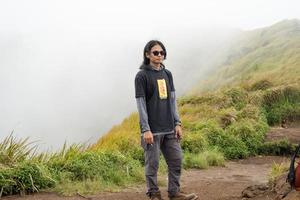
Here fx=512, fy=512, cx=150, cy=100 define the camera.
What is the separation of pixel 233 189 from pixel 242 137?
488 cm

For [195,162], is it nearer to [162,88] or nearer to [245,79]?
[162,88]

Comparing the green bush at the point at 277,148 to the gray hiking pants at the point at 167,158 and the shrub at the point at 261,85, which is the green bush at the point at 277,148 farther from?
the shrub at the point at 261,85

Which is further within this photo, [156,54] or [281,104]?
[281,104]

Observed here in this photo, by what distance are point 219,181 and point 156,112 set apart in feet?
9.10

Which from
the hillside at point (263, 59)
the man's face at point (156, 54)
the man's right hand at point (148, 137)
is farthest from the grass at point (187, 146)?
the man's face at point (156, 54)

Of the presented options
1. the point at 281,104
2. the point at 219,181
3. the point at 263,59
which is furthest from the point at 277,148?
the point at 263,59

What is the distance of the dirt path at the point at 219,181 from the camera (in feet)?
21.3

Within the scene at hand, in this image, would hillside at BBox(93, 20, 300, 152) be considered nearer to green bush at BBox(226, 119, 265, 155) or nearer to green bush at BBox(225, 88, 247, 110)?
green bush at BBox(225, 88, 247, 110)

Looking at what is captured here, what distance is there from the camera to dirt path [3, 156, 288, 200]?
21.3ft

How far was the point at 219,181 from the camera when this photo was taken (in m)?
7.91

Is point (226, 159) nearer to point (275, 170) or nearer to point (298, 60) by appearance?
point (275, 170)

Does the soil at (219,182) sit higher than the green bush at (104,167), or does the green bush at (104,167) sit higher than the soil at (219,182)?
the green bush at (104,167)

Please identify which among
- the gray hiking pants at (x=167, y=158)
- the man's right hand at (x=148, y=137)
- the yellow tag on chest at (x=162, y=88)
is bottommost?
the gray hiking pants at (x=167, y=158)

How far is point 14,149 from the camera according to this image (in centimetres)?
718
